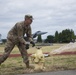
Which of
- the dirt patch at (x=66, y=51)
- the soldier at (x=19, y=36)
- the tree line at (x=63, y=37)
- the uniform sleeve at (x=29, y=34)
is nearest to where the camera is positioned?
the soldier at (x=19, y=36)

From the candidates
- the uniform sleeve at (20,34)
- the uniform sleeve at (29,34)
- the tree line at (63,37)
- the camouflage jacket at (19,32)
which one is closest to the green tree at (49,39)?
the tree line at (63,37)

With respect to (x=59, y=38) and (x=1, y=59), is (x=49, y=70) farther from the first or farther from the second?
(x=59, y=38)

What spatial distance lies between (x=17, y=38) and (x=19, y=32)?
1.00 feet

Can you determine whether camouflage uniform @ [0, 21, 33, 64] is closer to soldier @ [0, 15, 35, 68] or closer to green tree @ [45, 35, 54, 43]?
soldier @ [0, 15, 35, 68]

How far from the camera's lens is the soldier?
10391mm

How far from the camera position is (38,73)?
9719mm

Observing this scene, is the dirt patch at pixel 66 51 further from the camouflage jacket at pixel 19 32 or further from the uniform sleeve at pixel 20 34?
the uniform sleeve at pixel 20 34

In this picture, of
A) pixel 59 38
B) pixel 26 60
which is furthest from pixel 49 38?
pixel 26 60

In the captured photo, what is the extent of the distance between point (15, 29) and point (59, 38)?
4229 inches

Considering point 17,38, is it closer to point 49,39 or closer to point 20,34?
point 20,34

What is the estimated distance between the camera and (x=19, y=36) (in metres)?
10.4

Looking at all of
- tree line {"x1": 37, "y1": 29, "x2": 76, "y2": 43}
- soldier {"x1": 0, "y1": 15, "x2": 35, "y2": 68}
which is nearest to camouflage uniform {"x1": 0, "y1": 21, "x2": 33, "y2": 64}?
soldier {"x1": 0, "y1": 15, "x2": 35, "y2": 68}

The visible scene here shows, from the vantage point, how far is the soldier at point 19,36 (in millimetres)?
10391

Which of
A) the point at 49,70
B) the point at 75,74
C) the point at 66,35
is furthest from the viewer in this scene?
the point at 66,35
